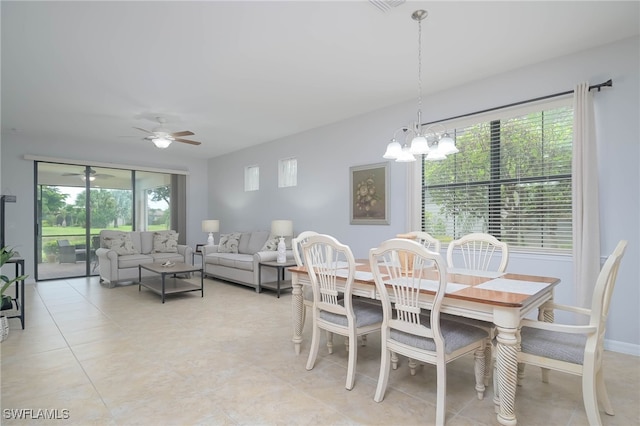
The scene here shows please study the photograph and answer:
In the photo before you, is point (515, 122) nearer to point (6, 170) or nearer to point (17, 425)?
point (17, 425)

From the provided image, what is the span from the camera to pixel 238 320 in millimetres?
3898

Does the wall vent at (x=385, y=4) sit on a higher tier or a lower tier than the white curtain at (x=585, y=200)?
higher

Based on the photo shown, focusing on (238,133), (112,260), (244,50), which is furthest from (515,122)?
(112,260)

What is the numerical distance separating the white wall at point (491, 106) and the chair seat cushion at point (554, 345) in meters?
1.41

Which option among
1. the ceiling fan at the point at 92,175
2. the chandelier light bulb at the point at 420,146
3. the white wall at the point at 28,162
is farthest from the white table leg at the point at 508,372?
the ceiling fan at the point at 92,175

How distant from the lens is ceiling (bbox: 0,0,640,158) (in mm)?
2529

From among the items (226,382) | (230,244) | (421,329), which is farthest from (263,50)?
(230,244)

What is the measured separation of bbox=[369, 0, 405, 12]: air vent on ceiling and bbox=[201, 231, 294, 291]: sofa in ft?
12.5

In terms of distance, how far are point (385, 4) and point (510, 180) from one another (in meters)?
2.28

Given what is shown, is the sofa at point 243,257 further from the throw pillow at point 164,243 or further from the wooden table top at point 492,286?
the wooden table top at point 492,286

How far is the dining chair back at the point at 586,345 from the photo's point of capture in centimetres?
177

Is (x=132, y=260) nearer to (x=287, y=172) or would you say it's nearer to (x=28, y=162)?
(x=28, y=162)

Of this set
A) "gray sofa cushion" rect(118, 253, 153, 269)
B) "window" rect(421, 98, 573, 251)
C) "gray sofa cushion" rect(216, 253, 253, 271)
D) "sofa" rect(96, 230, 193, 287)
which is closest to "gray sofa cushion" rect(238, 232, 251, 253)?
"gray sofa cushion" rect(216, 253, 253, 271)

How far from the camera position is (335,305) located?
2484 millimetres
